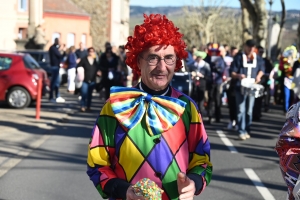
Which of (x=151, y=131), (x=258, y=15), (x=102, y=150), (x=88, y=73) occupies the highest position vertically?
(x=258, y=15)

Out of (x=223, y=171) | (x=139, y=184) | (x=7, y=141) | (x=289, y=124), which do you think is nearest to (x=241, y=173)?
(x=223, y=171)

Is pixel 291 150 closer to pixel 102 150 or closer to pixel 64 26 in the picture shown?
pixel 102 150

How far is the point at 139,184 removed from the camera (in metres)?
3.23

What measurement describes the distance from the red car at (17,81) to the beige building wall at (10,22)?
33017 mm

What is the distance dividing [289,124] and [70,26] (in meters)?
59.9

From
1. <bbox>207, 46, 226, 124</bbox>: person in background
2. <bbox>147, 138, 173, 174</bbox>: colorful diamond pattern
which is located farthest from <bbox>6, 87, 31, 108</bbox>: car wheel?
<bbox>147, 138, 173, 174</bbox>: colorful diamond pattern

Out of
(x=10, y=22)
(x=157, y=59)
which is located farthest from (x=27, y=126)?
(x=10, y=22)

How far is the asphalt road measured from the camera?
27.1 feet

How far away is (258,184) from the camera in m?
8.95

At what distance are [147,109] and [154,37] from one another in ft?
1.23

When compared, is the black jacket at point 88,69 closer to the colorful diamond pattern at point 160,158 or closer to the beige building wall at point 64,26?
the colorful diamond pattern at point 160,158

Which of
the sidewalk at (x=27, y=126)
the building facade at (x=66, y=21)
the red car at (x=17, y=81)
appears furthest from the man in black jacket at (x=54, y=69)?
the building facade at (x=66, y=21)

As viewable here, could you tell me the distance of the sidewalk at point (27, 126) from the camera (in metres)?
11.2

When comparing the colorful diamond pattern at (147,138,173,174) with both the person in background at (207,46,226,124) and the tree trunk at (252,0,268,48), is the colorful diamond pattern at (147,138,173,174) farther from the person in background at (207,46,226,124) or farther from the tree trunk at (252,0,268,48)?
the tree trunk at (252,0,268,48)
